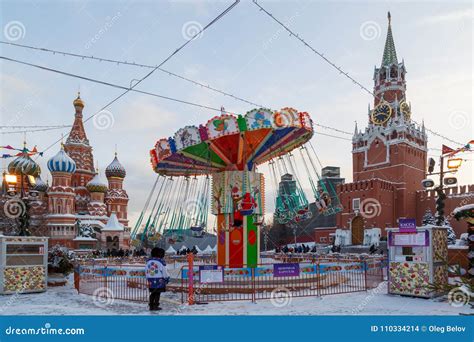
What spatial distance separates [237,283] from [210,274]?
1.97 meters

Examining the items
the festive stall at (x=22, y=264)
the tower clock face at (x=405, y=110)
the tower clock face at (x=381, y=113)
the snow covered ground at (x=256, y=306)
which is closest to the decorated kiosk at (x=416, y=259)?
the snow covered ground at (x=256, y=306)

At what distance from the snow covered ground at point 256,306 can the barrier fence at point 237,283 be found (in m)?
0.58

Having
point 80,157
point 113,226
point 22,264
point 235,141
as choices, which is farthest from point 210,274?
point 80,157

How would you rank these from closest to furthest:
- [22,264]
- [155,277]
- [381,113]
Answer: [155,277], [22,264], [381,113]

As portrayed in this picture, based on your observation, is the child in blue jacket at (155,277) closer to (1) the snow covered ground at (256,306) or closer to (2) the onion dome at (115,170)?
(1) the snow covered ground at (256,306)

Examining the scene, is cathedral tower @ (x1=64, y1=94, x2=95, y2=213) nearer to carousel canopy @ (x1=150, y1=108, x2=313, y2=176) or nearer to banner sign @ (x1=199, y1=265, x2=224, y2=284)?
carousel canopy @ (x1=150, y1=108, x2=313, y2=176)

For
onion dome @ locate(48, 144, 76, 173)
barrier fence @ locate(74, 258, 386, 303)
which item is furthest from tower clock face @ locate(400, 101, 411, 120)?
barrier fence @ locate(74, 258, 386, 303)

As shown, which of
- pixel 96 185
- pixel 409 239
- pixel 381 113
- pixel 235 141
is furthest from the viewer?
pixel 381 113

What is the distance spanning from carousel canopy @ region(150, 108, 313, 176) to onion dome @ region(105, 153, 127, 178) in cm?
3843

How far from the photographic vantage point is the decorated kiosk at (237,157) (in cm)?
1486

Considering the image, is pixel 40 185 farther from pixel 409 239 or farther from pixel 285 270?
pixel 409 239

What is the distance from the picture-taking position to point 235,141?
52.2 feet

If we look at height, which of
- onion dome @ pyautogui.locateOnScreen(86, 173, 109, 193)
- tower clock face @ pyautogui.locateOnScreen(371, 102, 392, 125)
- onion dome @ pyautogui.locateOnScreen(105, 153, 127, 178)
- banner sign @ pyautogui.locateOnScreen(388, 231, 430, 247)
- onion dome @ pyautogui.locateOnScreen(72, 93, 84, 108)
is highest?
onion dome @ pyautogui.locateOnScreen(72, 93, 84, 108)

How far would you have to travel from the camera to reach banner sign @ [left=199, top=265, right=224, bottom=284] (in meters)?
11.6
